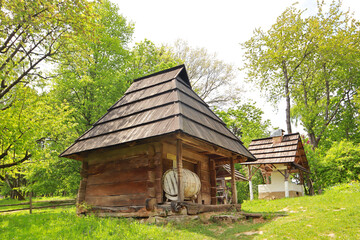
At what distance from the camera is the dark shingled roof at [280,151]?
738 inches

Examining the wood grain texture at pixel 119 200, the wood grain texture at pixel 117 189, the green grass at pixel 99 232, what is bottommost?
the green grass at pixel 99 232

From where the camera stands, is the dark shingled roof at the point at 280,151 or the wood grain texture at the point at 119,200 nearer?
the wood grain texture at the point at 119,200

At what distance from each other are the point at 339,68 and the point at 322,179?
13.2 meters

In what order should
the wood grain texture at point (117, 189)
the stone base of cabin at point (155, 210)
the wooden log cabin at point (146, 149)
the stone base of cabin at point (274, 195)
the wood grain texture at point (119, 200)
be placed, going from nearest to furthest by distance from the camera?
the stone base of cabin at point (155, 210), the wooden log cabin at point (146, 149), the wood grain texture at point (119, 200), the wood grain texture at point (117, 189), the stone base of cabin at point (274, 195)

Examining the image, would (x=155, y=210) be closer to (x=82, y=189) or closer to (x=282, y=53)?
(x=82, y=189)

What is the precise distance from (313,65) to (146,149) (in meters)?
26.1

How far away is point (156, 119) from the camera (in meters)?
8.98

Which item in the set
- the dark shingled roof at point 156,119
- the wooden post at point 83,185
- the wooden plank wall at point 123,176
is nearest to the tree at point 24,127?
the dark shingled roof at point 156,119

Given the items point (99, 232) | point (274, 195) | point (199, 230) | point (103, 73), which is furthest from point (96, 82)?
point (274, 195)

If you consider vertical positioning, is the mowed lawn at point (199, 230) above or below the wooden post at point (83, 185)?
below

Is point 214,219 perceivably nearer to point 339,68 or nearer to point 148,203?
point 148,203

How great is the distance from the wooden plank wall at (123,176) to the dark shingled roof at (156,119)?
27.2 inches

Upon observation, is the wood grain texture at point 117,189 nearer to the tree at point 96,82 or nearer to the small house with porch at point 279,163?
the tree at point 96,82

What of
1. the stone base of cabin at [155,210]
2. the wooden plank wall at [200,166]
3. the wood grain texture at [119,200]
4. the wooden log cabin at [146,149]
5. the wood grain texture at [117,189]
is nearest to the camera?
the stone base of cabin at [155,210]
